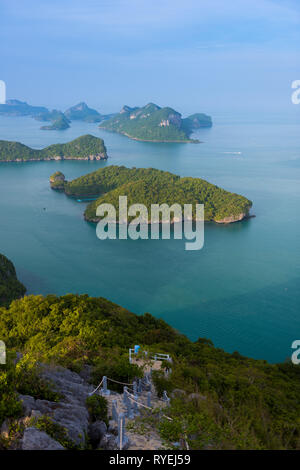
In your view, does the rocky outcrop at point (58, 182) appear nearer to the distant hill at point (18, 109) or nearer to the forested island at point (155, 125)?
the forested island at point (155, 125)

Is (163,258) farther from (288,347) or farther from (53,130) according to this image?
(53,130)

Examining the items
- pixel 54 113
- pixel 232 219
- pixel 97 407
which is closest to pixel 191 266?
pixel 232 219

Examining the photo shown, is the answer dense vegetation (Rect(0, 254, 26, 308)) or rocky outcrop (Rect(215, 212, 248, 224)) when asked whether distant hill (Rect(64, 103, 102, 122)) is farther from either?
dense vegetation (Rect(0, 254, 26, 308))

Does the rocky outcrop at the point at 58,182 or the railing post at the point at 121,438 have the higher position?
the rocky outcrop at the point at 58,182

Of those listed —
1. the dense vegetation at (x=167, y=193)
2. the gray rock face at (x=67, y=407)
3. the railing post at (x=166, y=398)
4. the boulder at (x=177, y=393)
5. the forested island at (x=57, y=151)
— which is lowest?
the boulder at (x=177, y=393)

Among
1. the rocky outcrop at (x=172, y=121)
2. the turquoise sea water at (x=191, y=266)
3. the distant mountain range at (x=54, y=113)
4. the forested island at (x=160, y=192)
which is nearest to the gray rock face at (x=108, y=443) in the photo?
the turquoise sea water at (x=191, y=266)
